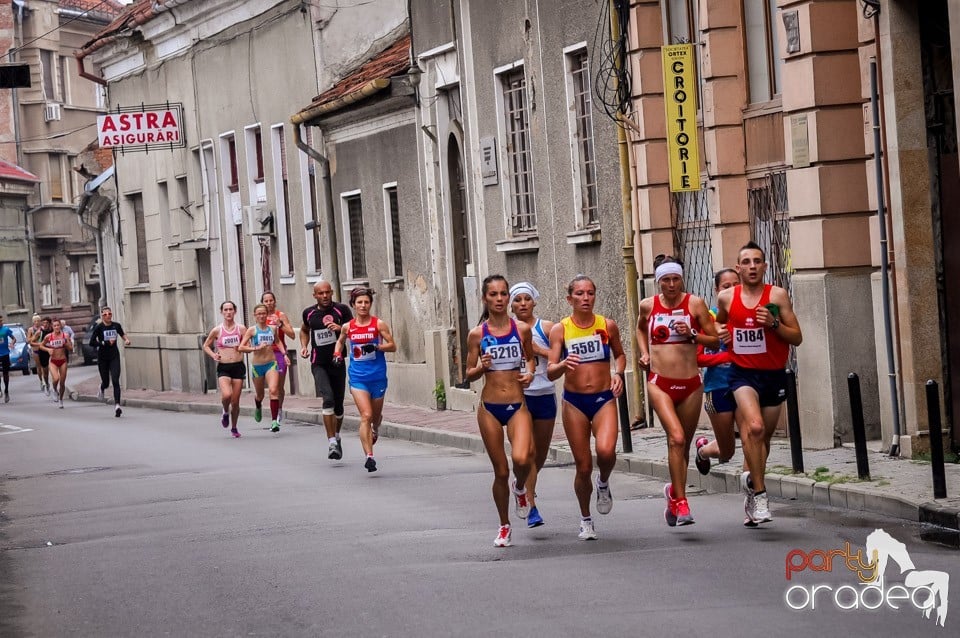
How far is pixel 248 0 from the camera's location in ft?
112

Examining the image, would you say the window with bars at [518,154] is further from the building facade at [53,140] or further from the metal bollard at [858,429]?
the building facade at [53,140]

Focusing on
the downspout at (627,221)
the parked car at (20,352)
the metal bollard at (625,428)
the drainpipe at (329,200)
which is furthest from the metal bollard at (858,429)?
the parked car at (20,352)

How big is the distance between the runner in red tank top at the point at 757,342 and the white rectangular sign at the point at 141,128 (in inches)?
1037

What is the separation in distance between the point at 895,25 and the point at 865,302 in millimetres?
2564

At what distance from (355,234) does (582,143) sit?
1014 cm

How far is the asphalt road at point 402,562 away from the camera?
837 centimetres

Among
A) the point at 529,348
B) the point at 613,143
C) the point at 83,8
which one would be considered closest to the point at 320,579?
the point at 529,348

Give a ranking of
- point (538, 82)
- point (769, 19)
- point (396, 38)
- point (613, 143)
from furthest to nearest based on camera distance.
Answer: point (396, 38)
point (538, 82)
point (613, 143)
point (769, 19)

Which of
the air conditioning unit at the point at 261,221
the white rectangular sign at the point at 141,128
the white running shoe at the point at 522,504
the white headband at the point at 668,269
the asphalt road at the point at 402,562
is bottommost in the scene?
the asphalt road at the point at 402,562

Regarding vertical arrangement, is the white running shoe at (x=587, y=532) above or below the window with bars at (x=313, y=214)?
below

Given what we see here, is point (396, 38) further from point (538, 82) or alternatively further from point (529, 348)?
point (529, 348)

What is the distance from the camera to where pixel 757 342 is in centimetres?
1153

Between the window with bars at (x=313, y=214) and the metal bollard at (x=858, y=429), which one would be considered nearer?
the metal bollard at (x=858, y=429)

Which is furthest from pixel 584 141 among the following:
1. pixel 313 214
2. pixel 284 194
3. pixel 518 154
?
pixel 284 194
